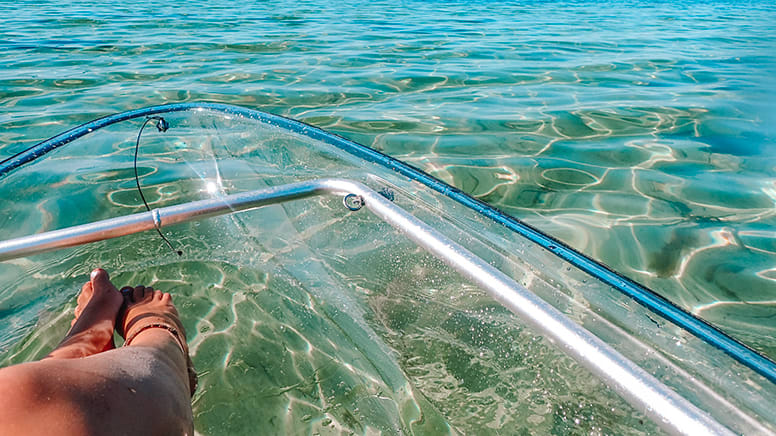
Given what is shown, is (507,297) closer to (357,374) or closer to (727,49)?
(357,374)

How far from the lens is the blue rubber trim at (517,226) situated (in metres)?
1.32

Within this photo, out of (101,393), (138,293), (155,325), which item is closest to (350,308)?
(155,325)

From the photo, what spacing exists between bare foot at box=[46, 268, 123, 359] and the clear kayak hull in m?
0.21

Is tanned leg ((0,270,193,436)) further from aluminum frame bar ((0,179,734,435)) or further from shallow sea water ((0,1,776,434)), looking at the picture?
aluminum frame bar ((0,179,734,435))

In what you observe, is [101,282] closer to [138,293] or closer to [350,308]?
[138,293]

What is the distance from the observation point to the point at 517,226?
1.85 metres

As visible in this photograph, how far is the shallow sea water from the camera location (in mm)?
2551

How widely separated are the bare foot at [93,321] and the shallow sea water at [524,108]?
0.32 meters

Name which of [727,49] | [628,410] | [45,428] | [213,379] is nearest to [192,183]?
[213,379]

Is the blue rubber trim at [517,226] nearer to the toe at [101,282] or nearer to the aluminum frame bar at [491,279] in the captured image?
the aluminum frame bar at [491,279]

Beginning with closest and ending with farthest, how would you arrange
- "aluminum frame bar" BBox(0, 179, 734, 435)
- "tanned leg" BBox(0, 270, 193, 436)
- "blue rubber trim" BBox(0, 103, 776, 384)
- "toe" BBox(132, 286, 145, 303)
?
"aluminum frame bar" BBox(0, 179, 734, 435)
"tanned leg" BBox(0, 270, 193, 436)
"blue rubber trim" BBox(0, 103, 776, 384)
"toe" BBox(132, 286, 145, 303)

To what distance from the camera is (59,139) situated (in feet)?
8.43

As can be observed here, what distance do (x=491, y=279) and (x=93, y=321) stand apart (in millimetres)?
1577

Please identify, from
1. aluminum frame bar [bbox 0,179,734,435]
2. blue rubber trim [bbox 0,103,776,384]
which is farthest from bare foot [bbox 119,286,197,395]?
Result: blue rubber trim [bbox 0,103,776,384]
